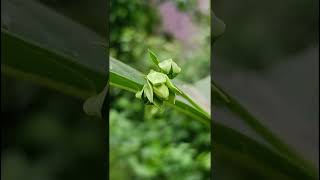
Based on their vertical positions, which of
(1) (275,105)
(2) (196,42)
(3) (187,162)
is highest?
(2) (196,42)

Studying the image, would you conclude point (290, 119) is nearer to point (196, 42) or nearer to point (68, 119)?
point (68, 119)

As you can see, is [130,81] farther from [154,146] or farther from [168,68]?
[154,146]

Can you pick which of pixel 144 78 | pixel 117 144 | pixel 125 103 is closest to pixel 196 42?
pixel 125 103

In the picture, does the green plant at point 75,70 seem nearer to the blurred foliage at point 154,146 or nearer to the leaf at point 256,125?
the leaf at point 256,125

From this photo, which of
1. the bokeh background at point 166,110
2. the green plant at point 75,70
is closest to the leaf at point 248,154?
the green plant at point 75,70

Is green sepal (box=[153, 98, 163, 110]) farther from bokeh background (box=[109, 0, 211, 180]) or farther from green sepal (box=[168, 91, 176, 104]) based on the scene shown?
bokeh background (box=[109, 0, 211, 180])

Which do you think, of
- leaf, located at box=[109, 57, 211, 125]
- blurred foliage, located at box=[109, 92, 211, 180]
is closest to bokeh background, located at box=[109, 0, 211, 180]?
blurred foliage, located at box=[109, 92, 211, 180]
